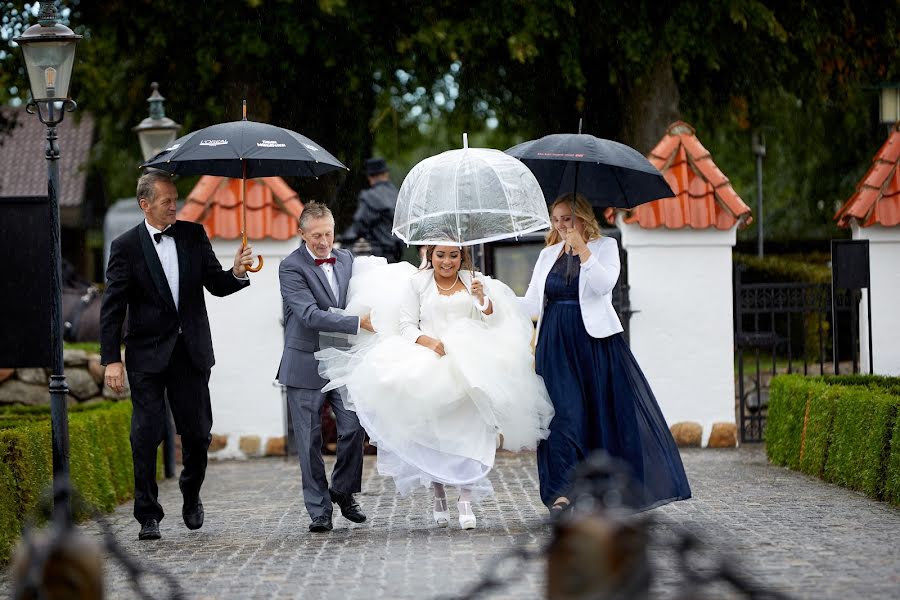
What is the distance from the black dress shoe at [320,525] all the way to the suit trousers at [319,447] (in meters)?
0.03

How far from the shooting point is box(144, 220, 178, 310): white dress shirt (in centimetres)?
797

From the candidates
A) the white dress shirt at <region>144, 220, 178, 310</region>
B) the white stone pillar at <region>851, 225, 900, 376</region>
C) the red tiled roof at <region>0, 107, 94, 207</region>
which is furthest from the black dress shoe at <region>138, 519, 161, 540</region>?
the red tiled roof at <region>0, 107, 94, 207</region>

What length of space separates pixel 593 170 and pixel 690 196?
13.3 feet

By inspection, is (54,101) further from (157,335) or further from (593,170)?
(593,170)

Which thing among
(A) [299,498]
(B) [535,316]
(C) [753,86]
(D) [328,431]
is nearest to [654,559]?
(B) [535,316]

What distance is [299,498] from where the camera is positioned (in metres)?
9.69

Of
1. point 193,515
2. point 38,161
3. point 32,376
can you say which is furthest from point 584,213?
point 38,161

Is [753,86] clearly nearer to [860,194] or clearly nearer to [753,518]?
[860,194]

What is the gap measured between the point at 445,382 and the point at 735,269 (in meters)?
5.46

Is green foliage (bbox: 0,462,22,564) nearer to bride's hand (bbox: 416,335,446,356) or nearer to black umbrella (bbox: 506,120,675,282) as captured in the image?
bride's hand (bbox: 416,335,446,356)

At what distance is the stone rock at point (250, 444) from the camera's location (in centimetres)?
1263

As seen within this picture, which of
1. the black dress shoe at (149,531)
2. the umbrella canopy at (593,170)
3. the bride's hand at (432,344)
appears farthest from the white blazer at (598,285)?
the black dress shoe at (149,531)

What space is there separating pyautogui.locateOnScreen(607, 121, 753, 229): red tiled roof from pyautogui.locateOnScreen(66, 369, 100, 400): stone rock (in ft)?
17.6

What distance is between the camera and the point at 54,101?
8.54 metres
